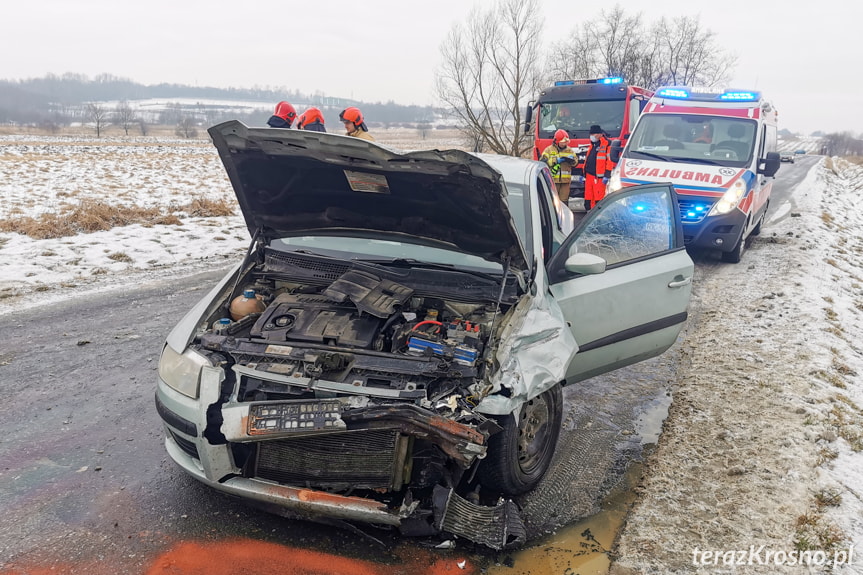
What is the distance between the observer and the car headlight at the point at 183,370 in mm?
2797

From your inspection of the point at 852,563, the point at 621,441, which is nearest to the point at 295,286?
the point at 621,441

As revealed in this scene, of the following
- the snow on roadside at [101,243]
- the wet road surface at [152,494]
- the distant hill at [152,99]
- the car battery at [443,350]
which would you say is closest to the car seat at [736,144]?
the wet road surface at [152,494]

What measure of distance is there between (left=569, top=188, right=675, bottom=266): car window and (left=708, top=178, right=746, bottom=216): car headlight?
399 centimetres

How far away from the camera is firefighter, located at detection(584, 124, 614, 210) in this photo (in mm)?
11336

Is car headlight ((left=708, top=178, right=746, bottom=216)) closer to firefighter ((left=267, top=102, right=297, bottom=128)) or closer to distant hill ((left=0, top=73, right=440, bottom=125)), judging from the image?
firefighter ((left=267, top=102, right=297, bottom=128))

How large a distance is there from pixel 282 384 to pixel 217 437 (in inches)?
15.1

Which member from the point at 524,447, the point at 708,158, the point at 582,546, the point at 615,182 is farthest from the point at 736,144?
the point at 582,546

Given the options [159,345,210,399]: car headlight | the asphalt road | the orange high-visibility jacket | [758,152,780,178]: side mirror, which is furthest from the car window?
the orange high-visibility jacket

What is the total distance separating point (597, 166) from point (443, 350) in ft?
31.3

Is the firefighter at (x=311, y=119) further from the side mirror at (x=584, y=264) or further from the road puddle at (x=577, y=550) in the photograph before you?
the road puddle at (x=577, y=550)

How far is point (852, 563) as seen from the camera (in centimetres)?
262

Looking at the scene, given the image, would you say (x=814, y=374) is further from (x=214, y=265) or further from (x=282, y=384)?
(x=214, y=265)

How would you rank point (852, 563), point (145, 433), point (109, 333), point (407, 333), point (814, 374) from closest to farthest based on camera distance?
point (852, 563)
point (407, 333)
point (145, 433)
point (814, 374)
point (109, 333)

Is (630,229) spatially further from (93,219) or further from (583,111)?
(583,111)
